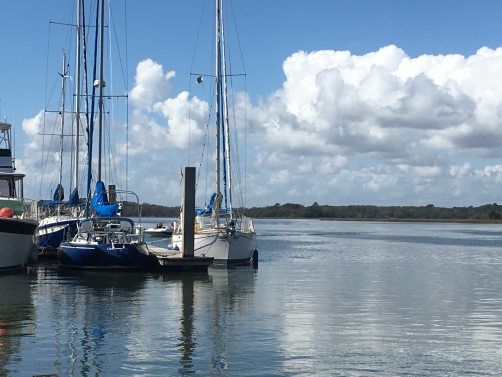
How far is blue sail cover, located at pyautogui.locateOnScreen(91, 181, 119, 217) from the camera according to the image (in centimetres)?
3269

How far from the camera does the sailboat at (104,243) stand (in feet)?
101

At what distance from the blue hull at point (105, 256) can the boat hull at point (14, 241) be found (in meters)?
1.98

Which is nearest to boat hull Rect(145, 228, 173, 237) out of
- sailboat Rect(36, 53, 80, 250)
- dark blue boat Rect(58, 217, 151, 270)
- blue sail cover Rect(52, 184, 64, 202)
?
blue sail cover Rect(52, 184, 64, 202)

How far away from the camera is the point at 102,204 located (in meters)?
33.1

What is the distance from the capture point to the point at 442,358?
1427 cm

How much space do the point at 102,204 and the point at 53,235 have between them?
7.90m

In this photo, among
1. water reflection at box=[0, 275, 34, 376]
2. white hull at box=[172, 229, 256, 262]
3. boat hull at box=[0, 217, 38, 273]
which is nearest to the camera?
water reflection at box=[0, 275, 34, 376]

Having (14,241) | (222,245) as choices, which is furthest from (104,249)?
(222,245)

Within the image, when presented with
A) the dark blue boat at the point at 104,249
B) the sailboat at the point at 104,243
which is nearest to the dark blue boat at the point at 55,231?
the sailboat at the point at 104,243

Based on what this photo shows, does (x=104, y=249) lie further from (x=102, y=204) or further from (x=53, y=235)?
(x=53, y=235)

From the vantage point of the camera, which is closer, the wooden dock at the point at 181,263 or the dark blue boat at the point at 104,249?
the dark blue boat at the point at 104,249

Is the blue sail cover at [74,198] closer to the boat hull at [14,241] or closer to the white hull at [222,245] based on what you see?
the boat hull at [14,241]

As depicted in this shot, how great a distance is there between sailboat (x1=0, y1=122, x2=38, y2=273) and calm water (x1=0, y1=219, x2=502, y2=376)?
1.08 meters

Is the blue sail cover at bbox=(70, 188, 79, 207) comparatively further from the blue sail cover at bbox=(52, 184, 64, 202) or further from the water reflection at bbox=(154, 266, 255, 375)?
the water reflection at bbox=(154, 266, 255, 375)
